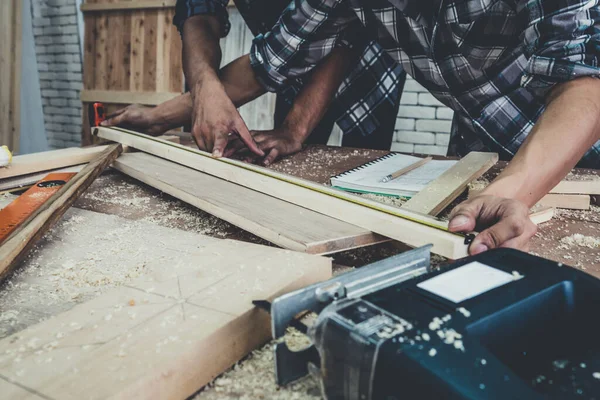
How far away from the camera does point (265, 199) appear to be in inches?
55.0

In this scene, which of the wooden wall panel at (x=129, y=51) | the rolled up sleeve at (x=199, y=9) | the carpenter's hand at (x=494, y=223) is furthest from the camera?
the wooden wall panel at (x=129, y=51)

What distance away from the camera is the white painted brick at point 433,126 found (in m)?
4.37

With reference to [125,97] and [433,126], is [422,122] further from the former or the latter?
[125,97]

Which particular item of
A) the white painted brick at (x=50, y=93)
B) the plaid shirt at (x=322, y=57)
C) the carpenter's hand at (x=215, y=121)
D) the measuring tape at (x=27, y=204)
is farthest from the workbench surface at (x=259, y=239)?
the white painted brick at (x=50, y=93)

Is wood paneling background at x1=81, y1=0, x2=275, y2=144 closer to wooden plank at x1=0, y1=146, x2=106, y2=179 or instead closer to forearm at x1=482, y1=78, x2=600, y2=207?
wooden plank at x1=0, y1=146, x2=106, y2=179

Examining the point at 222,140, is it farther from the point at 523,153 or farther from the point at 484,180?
the point at 523,153

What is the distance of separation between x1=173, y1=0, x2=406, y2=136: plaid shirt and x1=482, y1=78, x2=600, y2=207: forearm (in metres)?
1.03

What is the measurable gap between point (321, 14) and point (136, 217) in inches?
43.5

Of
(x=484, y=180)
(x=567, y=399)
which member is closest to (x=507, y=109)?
(x=484, y=180)

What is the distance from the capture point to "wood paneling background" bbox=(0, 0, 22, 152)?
5004 mm

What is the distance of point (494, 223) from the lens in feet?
3.41

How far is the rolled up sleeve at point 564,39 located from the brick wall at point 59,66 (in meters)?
5.70

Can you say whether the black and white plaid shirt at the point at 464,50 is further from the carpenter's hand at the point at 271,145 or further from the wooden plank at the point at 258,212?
the wooden plank at the point at 258,212

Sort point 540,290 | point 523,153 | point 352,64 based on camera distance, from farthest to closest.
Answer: point 352,64
point 523,153
point 540,290
